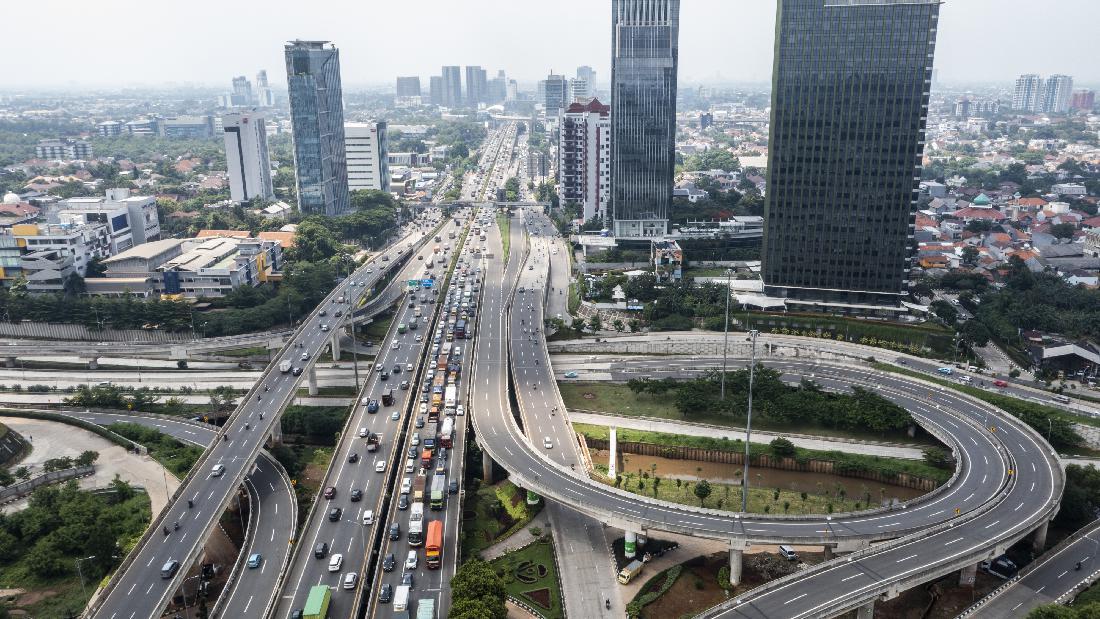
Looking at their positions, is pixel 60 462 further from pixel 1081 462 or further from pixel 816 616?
pixel 1081 462

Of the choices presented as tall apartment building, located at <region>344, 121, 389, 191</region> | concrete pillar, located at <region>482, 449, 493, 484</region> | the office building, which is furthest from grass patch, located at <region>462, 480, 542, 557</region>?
tall apartment building, located at <region>344, 121, 389, 191</region>

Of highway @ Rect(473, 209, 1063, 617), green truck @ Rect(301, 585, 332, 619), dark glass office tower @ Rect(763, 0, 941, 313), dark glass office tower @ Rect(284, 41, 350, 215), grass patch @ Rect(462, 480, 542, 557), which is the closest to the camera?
green truck @ Rect(301, 585, 332, 619)

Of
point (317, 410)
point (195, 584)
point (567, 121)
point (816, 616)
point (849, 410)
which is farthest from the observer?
point (567, 121)

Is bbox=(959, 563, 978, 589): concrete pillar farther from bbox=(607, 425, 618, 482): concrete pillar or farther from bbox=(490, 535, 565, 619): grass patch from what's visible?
bbox=(490, 535, 565, 619): grass patch

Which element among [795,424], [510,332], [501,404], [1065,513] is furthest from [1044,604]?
[510,332]

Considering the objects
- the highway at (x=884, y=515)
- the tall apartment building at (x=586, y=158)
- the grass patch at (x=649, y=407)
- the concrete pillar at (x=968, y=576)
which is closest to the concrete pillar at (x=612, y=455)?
the highway at (x=884, y=515)

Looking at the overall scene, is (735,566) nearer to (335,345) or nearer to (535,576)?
(535,576)

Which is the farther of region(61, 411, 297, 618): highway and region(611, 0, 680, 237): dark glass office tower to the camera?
region(611, 0, 680, 237): dark glass office tower
